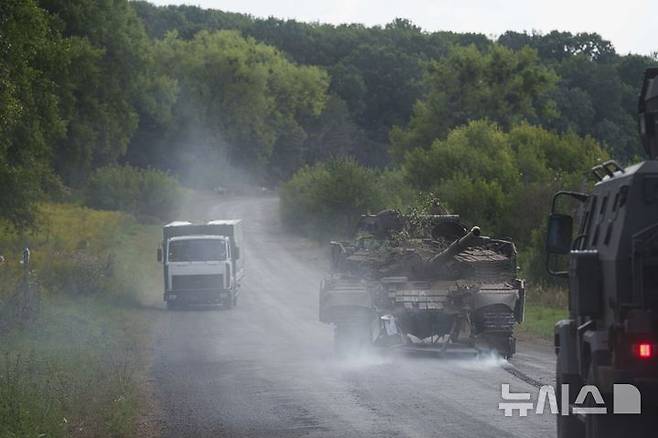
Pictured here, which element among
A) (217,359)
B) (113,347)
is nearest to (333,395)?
(217,359)

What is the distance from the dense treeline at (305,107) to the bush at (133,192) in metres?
0.26

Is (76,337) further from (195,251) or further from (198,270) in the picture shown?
(195,251)

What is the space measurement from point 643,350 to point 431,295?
14691 millimetres

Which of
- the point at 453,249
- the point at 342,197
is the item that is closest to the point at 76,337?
the point at 453,249

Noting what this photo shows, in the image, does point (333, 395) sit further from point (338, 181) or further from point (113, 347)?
point (338, 181)

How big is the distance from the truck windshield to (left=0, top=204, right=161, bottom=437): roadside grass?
219 cm

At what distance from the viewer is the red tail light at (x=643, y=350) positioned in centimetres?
838

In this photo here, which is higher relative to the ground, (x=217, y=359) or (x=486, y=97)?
(x=486, y=97)

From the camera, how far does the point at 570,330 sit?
11141 millimetres

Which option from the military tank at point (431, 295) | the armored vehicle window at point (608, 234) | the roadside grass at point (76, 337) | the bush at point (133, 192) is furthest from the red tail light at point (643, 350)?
the bush at point (133, 192)

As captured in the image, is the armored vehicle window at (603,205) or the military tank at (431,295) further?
the military tank at (431,295)

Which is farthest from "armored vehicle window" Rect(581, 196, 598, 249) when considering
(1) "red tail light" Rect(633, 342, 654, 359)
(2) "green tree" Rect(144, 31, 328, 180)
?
(2) "green tree" Rect(144, 31, 328, 180)

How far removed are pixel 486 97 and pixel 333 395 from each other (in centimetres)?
7275

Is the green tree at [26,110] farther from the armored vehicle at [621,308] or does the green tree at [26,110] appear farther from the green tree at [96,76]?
the armored vehicle at [621,308]
